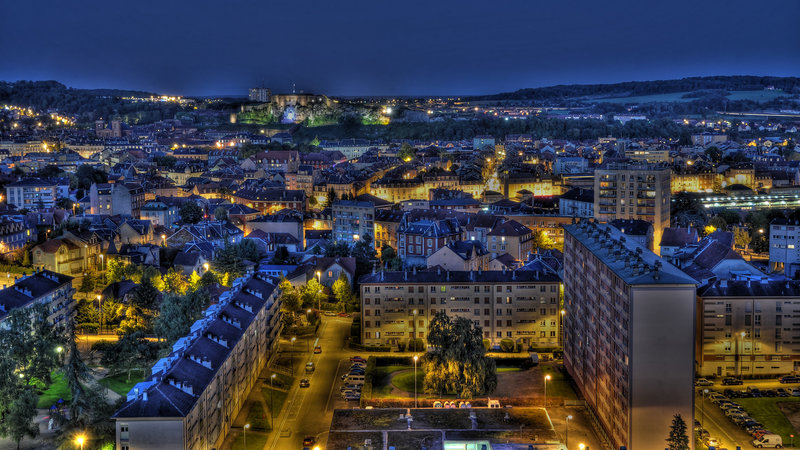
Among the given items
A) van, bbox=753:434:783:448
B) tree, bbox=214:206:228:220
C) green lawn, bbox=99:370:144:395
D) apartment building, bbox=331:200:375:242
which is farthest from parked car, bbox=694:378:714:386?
tree, bbox=214:206:228:220

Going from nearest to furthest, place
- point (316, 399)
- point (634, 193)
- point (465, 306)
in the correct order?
point (316, 399)
point (465, 306)
point (634, 193)

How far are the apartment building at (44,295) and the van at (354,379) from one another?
927 cm

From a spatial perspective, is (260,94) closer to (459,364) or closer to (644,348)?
(459,364)

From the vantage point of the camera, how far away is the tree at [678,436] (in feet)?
47.8

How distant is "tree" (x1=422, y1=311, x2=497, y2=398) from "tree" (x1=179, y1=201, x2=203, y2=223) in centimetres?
2485

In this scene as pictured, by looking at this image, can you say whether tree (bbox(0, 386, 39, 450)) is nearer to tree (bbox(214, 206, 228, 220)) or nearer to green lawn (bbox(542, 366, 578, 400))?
green lawn (bbox(542, 366, 578, 400))

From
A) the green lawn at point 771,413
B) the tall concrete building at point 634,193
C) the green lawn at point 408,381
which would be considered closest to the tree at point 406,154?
the tall concrete building at point 634,193

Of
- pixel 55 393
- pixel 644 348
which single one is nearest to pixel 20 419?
pixel 55 393

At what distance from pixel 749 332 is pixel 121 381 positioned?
54.6ft

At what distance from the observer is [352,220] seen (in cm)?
3888

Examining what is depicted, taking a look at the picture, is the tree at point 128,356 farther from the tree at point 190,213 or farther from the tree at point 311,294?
the tree at point 190,213

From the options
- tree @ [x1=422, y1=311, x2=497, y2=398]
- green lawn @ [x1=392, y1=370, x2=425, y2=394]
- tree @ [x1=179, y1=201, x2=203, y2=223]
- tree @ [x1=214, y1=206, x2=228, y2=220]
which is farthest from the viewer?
tree @ [x1=179, y1=201, x2=203, y2=223]

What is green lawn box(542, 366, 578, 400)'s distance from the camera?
19453 millimetres

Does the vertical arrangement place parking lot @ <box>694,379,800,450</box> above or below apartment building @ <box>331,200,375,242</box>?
below
